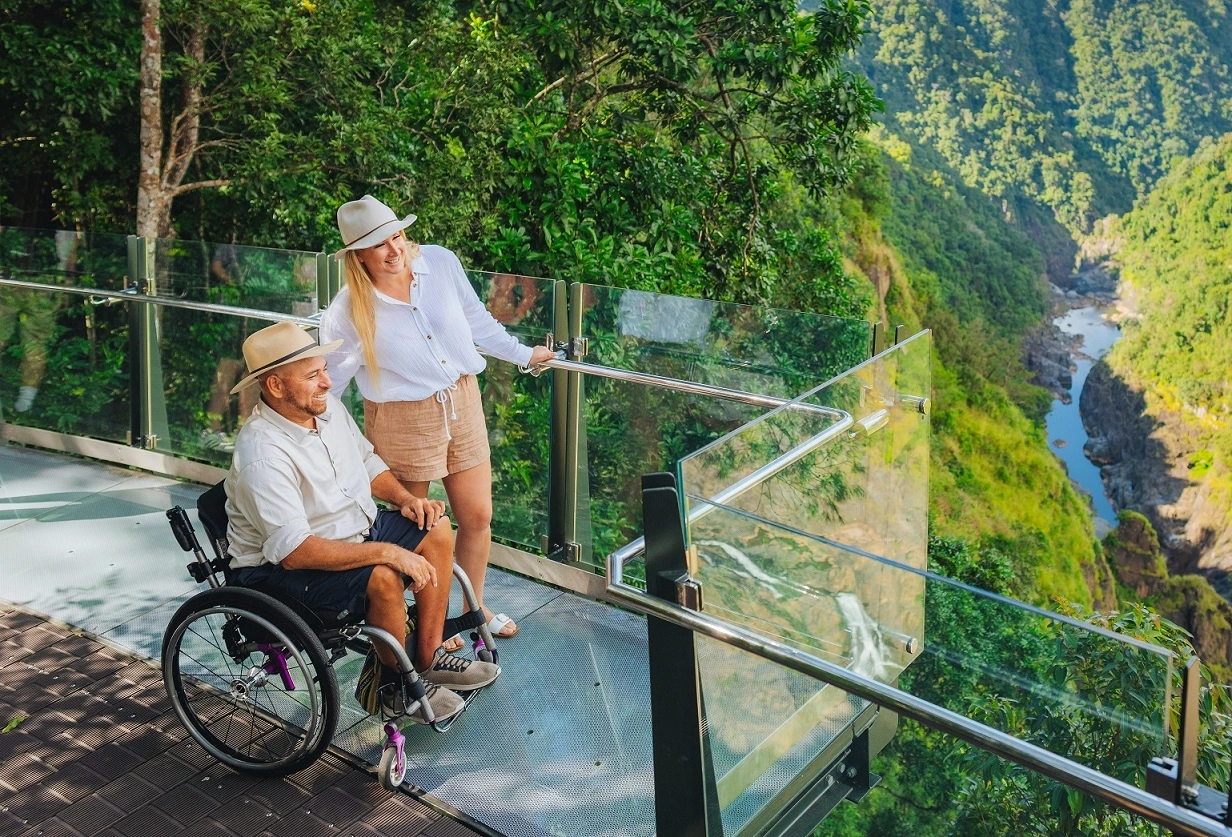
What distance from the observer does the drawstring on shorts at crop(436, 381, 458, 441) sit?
3.71 meters

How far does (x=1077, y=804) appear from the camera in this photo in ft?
6.37

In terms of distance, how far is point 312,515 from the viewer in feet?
10.8

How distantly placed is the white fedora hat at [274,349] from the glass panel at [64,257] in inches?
117

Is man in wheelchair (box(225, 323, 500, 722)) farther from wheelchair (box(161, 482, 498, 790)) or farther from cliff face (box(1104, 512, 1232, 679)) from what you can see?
cliff face (box(1104, 512, 1232, 679))

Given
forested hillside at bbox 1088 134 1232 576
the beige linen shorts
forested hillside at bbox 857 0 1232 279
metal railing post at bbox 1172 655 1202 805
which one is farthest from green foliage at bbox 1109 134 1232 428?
metal railing post at bbox 1172 655 1202 805

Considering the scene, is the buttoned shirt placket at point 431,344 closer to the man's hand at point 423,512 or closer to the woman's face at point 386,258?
the woman's face at point 386,258

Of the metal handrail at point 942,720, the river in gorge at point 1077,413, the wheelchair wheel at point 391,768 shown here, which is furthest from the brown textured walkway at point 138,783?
the river in gorge at point 1077,413

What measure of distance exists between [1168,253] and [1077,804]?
156 ft

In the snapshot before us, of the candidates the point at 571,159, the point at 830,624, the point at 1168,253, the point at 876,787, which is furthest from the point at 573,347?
the point at 1168,253

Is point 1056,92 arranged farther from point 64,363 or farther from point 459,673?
point 459,673

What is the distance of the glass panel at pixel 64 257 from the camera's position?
584 cm

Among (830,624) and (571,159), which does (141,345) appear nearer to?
(830,624)

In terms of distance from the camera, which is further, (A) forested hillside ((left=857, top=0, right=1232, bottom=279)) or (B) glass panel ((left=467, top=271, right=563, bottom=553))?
(A) forested hillside ((left=857, top=0, right=1232, bottom=279))

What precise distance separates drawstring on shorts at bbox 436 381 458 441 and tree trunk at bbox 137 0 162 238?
16.8 ft
